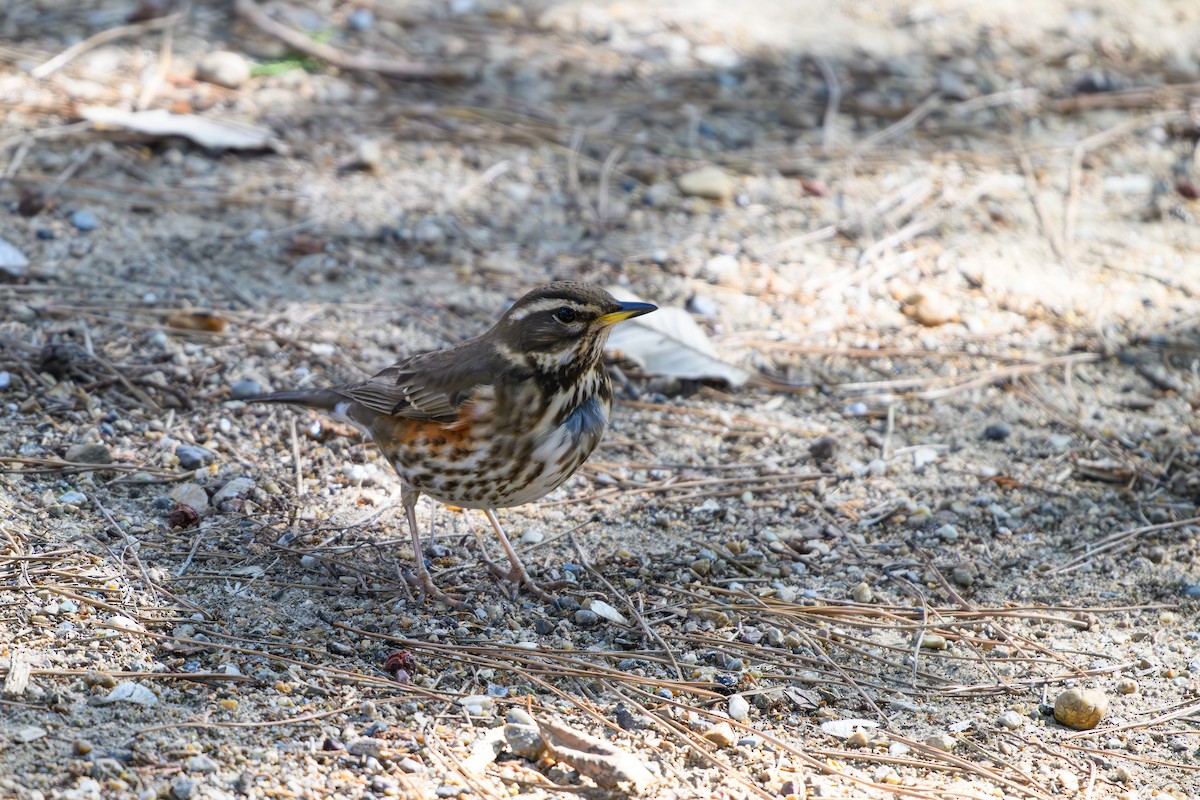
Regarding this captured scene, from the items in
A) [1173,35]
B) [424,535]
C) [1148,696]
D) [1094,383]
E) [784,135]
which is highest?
[1173,35]

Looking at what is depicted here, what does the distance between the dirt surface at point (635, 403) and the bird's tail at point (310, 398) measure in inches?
11.7

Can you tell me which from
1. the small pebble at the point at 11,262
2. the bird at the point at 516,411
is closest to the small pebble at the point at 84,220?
the small pebble at the point at 11,262

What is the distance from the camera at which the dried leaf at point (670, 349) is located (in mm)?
6445

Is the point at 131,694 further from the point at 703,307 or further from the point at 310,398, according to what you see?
the point at 703,307

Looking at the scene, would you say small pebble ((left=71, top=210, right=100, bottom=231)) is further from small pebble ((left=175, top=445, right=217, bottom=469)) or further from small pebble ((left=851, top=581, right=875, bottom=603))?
small pebble ((left=851, top=581, right=875, bottom=603))

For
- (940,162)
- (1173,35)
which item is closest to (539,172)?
(940,162)

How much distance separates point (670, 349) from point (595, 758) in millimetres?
3037

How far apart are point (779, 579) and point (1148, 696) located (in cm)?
145

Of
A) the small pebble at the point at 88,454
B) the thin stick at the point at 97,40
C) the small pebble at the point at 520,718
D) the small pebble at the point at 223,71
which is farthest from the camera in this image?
the small pebble at the point at 223,71

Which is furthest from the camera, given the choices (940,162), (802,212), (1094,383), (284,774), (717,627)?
A: (940,162)

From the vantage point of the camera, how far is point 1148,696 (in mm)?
4566

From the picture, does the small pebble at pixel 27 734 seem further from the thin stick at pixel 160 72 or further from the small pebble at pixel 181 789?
the thin stick at pixel 160 72

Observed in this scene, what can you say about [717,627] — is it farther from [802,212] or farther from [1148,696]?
[802,212]

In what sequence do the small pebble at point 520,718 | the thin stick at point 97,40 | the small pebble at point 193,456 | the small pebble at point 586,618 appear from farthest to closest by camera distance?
the thin stick at point 97,40 < the small pebble at point 193,456 < the small pebble at point 586,618 < the small pebble at point 520,718
